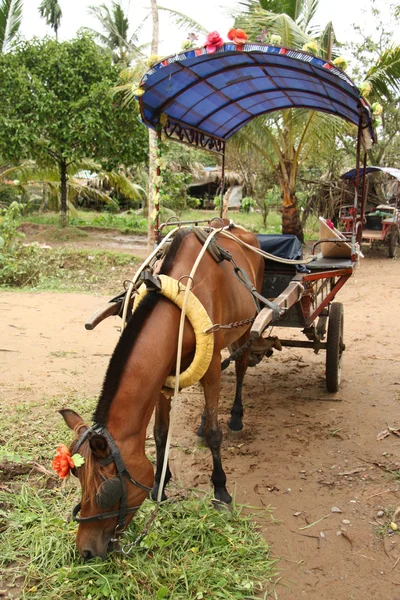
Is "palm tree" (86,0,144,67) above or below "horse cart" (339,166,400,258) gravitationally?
above

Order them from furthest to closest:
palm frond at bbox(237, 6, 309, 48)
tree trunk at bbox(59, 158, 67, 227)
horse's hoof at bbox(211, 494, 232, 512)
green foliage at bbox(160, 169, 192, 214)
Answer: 1. green foliage at bbox(160, 169, 192, 214)
2. tree trunk at bbox(59, 158, 67, 227)
3. palm frond at bbox(237, 6, 309, 48)
4. horse's hoof at bbox(211, 494, 232, 512)

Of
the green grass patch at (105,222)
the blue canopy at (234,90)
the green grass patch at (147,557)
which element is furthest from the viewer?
the green grass patch at (105,222)

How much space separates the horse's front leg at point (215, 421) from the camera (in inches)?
113

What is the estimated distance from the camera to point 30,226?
16.8 meters

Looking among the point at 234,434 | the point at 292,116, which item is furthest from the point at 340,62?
the point at 292,116

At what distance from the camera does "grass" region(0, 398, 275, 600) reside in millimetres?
2221

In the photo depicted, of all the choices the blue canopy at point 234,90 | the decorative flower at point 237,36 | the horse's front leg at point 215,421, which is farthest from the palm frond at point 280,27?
the horse's front leg at point 215,421

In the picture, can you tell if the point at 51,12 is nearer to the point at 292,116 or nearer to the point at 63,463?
the point at 292,116

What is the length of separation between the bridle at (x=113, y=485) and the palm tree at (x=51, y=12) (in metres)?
31.5

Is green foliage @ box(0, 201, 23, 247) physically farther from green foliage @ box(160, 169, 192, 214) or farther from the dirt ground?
green foliage @ box(160, 169, 192, 214)

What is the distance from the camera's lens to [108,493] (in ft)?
6.45

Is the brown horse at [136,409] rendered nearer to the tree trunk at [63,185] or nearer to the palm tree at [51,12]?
the tree trunk at [63,185]

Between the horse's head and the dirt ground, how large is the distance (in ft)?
2.92

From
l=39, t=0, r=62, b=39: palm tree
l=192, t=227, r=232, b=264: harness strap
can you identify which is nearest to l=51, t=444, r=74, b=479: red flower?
l=192, t=227, r=232, b=264: harness strap
